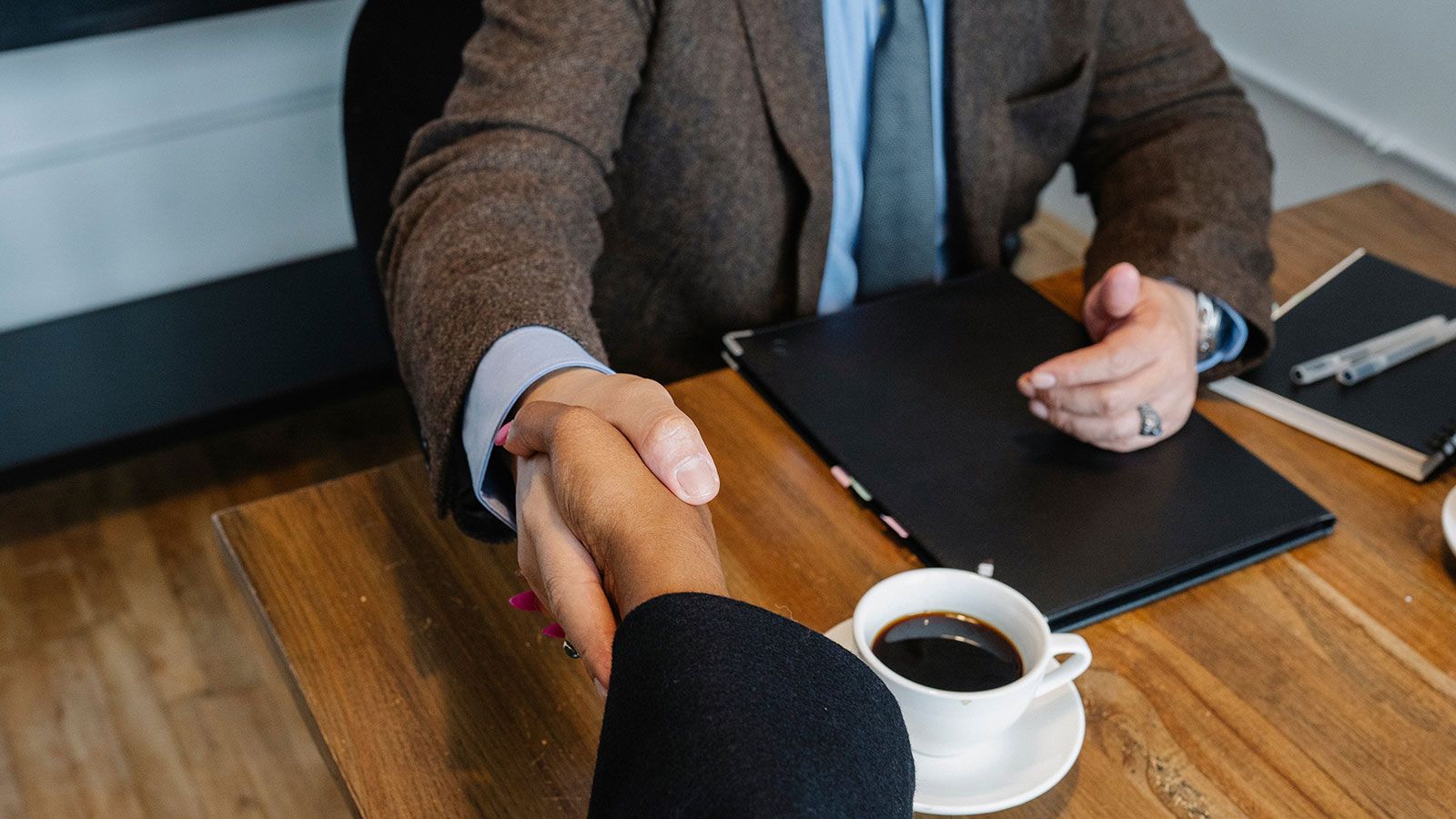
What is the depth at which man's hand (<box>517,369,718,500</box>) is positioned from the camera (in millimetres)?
597

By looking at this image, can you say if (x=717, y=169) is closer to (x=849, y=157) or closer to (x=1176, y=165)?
(x=849, y=157)

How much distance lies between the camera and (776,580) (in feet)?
2.31

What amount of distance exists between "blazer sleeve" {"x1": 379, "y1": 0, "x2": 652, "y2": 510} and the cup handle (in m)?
0.33

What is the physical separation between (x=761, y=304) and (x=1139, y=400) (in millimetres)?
364

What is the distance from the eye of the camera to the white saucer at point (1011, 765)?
0.57 m

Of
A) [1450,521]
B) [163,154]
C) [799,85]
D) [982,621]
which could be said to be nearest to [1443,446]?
[1450,521]

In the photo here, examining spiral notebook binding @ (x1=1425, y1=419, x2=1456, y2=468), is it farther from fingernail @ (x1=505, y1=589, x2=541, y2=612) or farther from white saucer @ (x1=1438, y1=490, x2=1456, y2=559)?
fingernail @ (x1=505, y1=589, x2=541, y2=612)

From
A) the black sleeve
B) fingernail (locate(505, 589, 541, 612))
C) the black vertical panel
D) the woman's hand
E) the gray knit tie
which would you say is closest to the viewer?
the black sleeve

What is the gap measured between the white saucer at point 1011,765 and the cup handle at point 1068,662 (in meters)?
0.02

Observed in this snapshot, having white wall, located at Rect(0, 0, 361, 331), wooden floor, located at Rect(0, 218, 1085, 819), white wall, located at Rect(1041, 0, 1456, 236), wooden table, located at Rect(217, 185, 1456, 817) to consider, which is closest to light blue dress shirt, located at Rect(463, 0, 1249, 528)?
wooden table, located at Rect(217, 185, 1456, 817)

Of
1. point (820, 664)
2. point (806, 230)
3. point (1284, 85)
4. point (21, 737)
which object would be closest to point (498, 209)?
point (806, 230)

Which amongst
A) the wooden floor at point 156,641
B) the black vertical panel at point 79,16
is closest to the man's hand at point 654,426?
the wooden floor at point 156,641

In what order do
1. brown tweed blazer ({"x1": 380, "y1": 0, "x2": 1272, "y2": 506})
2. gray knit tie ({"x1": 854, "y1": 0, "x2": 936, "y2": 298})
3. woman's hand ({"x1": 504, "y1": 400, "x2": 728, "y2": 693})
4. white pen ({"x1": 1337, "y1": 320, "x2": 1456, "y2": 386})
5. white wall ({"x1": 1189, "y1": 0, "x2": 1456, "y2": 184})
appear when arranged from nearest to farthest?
woman's hand ({"x1": 504, "y1": 400, "x2": 728, "y2": 693})
brown tweed blazer ({"x1": 380, "y1": 0, "x2": 1272, "y2": 506})
white pen ({"x1": 1337, "y1": 320, "x2": 1456, "y2": 386})
gray knit tie ({"x1": 854, "y1": 0, "x2": 936, "y2": 298})
white wall ({"x1": 1189, "y1": 0, "x2": 1456, "y2": 184})

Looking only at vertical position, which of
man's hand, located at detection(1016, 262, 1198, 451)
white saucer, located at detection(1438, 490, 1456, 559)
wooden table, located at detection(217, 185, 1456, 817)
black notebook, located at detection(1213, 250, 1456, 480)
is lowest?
wooden table, located at detection(217, 185, 1456, 817)
